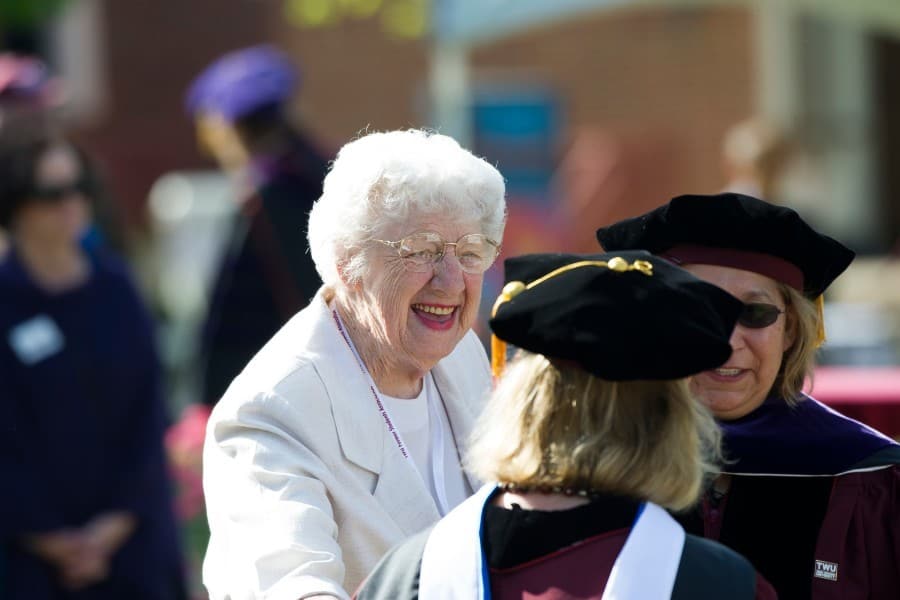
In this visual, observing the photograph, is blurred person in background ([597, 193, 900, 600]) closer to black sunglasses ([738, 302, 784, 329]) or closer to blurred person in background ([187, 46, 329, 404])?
black sunglasses ([738, 302, 784, 329])

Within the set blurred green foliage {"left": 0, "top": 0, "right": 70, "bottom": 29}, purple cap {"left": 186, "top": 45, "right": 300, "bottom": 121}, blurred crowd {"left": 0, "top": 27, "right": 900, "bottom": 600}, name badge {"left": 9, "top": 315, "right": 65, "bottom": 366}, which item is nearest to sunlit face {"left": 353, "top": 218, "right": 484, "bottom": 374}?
blurred crowd {"left": 0, "top": 27, "right": 900, "bottom": 600}

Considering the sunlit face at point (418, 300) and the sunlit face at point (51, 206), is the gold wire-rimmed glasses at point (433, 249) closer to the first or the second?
the sunlit face at point (418, 300)

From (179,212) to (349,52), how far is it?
17.7 ft

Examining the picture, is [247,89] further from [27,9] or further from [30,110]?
[27,9]

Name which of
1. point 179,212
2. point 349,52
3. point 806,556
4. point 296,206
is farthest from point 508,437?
point 349,52

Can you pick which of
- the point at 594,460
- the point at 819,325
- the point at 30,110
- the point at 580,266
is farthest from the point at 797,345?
the point at 30,110

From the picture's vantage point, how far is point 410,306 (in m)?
3.71

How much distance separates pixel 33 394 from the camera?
6062 mm

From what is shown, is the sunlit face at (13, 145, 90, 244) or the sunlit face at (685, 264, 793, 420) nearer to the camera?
the sunlit face at (685, 264, 793, 420)

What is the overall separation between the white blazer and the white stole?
0.52m

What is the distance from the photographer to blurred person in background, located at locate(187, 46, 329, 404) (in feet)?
20.5

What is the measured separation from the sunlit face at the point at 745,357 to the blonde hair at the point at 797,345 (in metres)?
0.02

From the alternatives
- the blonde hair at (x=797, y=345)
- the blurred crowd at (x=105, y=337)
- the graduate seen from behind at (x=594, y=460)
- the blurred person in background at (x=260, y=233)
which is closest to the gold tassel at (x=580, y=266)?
the graduate seen from behind at (x=594, y=460)

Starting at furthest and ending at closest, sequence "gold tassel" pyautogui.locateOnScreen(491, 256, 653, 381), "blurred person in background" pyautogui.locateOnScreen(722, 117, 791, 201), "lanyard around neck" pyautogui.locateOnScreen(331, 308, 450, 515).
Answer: "blurred person in background" pyautogui.locateOnScreen(722, 117, 791, 201) → "lanyard around neck" pyautogui.locateOnScreen(331, 308, 450, 515) → "gold tassel" pyautogui.locateOnScreen(491, 256, 653, 381)
